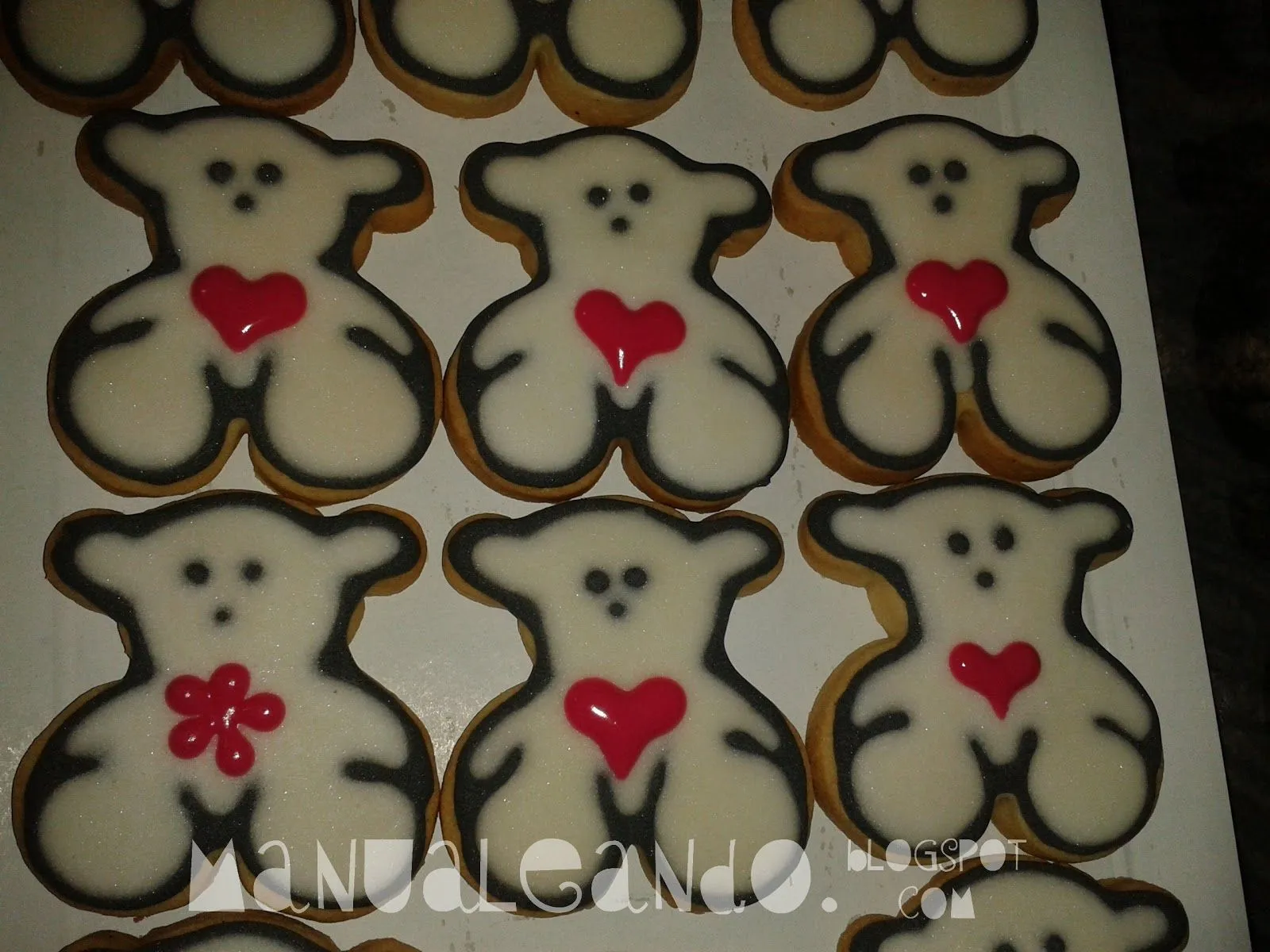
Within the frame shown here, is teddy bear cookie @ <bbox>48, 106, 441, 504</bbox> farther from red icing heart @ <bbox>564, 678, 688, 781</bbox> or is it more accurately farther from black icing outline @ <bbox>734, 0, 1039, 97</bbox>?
A: black icing outline @ <bbox>734, 0, 1039, 97</bbox>

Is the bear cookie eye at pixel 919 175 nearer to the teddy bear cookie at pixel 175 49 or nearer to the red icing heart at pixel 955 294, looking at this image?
the red icing heart at pixel 955 294

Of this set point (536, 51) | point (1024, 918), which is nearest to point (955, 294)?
point (536, 51)

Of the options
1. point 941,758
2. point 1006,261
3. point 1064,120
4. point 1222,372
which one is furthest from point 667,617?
point 1064,120

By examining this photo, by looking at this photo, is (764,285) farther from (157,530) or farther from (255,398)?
(157,530)

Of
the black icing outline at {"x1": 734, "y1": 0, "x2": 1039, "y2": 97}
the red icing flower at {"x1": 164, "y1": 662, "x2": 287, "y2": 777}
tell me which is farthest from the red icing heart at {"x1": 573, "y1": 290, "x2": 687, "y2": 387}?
the red icing flower at {"x1": 164, "y1": 662, "x2": 287, "y2": 777}

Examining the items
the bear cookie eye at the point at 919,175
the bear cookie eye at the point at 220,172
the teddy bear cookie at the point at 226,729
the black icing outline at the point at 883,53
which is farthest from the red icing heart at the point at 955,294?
the bear cookie eye at the point at 220,172

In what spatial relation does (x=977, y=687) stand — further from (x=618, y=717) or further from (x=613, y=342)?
(x=613, y=342)
